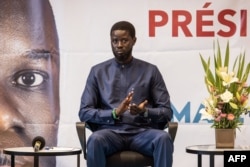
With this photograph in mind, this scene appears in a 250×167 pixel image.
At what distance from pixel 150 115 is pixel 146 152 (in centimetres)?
29

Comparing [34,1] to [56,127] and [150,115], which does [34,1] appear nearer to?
[56,127]

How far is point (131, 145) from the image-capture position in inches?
167

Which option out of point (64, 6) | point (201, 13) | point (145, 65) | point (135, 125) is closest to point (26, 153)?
point (135, 125)

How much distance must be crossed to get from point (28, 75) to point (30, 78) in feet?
0.11

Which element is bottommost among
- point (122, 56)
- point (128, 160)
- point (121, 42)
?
point (128, 160)

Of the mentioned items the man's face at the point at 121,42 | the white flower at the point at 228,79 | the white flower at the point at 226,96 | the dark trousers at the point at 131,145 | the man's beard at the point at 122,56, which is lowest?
the dark trousers at the point at 131,145

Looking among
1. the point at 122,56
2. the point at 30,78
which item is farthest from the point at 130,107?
the point at 30,78

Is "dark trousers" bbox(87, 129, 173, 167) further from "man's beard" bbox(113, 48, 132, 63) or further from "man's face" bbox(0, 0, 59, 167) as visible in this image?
"man's face" bbox(0, 0, 59, 167)

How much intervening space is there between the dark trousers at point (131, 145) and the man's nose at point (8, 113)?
130cm

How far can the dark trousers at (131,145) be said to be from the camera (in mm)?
4023

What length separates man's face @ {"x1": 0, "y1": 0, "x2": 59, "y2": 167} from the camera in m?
5.25

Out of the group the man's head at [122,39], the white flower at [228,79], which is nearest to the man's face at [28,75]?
the man's head at [122,39]

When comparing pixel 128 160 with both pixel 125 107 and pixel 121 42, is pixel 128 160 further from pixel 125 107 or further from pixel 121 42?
pixel 121 42

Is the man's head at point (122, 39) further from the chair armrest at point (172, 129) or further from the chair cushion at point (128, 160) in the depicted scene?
the chair cushion at point (128, 160)
